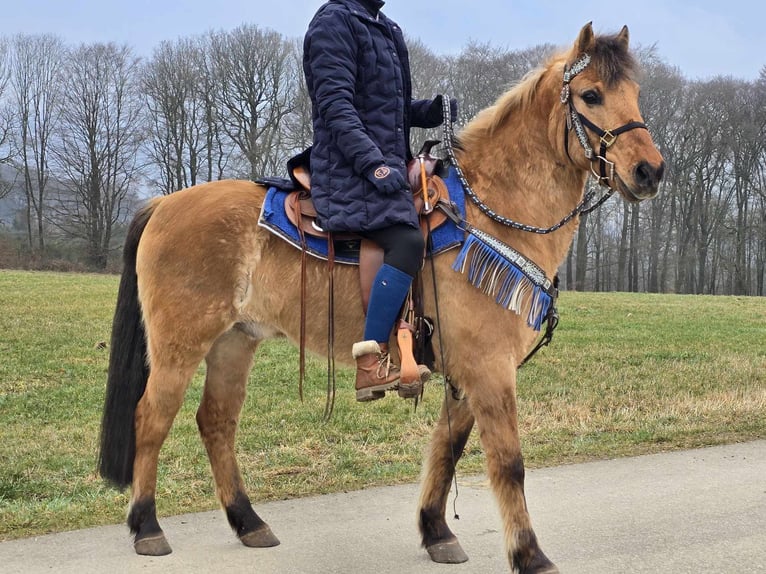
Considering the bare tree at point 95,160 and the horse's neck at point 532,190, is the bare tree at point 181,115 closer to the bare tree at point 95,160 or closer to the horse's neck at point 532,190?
the bare tree at point 95,160

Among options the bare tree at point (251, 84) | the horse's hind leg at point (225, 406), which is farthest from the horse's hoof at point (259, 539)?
the bare tree at point (251, 84)

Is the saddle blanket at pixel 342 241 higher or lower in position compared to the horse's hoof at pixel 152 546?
higher

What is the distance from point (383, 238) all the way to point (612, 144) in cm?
115

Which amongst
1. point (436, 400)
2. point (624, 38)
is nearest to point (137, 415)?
point (624, 38)

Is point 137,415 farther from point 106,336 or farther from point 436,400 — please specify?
point 106,336

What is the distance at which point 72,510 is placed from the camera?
4406mm

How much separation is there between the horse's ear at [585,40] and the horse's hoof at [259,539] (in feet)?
9.85

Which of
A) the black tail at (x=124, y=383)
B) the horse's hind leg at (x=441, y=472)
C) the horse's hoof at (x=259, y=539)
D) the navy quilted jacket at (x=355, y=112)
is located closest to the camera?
the navy quilted jacket at (x=355, y=112)

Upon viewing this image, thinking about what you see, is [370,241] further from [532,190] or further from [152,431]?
[152,431]

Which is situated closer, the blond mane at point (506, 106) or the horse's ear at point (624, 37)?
the horse's ear at point (624, 37)

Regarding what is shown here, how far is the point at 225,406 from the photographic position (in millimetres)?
4273

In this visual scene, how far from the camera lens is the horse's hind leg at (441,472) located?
12.6 feet

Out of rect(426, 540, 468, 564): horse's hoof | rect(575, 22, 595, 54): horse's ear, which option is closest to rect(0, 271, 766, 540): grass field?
rect(426, 540, 468, 564): horse's hoof

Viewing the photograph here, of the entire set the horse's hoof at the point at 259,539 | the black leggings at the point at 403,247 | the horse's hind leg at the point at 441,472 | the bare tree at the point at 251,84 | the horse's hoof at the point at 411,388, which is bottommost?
the horse's hoof at the point at 259,539
